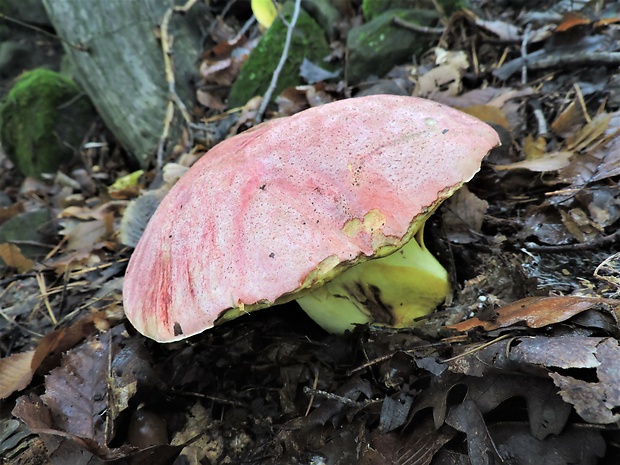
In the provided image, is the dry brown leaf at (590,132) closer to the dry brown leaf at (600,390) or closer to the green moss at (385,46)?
the dry brown leaf at (600,390)

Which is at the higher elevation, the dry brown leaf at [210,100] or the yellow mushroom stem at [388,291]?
the dry brown leaf at [210,100]

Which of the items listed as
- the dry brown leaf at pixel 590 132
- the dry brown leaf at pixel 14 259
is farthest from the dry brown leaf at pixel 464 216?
the dry brown leaf at pixel 14 259

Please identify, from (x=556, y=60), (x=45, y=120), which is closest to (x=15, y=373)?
(x=556, y=60)

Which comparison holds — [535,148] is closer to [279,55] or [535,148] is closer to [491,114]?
[491,114]

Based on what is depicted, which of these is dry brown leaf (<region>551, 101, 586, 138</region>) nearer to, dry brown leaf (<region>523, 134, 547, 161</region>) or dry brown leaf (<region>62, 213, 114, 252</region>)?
dry brown leaf (<region>523, 134, 547, 161</region>)

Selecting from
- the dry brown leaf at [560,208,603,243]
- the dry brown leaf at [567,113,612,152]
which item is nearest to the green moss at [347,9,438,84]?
the dry brown leaf at [567,113,612,152]

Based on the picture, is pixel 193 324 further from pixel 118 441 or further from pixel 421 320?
pixel 421 320
